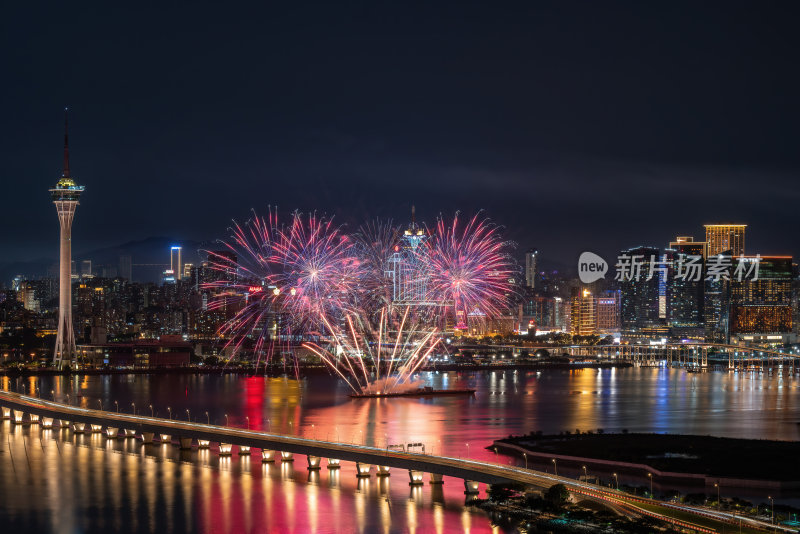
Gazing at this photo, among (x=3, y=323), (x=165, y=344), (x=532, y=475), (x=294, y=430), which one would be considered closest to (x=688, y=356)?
(x=165, y=344)

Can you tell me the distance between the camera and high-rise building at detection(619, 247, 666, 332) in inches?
3698

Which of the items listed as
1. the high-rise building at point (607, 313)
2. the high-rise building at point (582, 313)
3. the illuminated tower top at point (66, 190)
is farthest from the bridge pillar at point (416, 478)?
the high-rise building at point (607, 313)

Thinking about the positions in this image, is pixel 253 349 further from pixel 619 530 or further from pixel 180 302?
pixel 619 530

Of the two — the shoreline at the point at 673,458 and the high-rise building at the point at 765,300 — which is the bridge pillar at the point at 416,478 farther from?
the high-rise building at the point at 765,300

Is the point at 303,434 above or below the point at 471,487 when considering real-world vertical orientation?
below

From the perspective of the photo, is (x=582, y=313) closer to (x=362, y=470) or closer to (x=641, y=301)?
(x=641, y=301)

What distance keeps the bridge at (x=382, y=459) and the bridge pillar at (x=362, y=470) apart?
0.7 inches

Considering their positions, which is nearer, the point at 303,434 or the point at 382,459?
the point at 382,459

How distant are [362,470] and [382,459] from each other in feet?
3.29

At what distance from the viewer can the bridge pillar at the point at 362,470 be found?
1889 cm

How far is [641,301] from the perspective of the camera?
96125 millimetres

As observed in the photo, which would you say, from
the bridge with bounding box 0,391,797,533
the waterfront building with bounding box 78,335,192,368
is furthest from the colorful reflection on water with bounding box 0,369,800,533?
the waterfront building with bounding box 78,335,192,368

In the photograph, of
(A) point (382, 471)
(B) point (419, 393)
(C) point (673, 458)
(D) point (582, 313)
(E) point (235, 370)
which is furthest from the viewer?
(D) point (582, 313)

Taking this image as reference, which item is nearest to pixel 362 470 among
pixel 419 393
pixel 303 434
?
pixel 303 434
